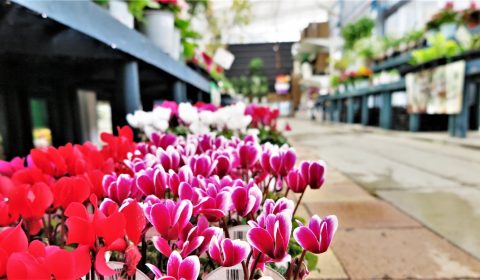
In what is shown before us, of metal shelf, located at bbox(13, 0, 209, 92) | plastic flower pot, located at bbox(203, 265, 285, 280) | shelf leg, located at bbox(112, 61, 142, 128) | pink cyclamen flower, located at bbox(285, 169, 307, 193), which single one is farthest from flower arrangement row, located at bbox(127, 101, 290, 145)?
plastic flower pot, located at bbox(203, 265, 285, 280)

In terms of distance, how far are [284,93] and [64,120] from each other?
76.3ft

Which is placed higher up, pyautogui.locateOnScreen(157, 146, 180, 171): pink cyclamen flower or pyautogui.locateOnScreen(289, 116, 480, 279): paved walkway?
pyautogui.locateOnScreen(157, 146, 180, 171): pink cyclamen flower

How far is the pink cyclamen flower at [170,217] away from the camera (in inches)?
18.7

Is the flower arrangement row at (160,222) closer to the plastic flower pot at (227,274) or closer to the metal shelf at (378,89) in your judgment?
the plastic flower pot at (227,274)

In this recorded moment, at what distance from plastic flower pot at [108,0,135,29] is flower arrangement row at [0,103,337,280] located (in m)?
1.03

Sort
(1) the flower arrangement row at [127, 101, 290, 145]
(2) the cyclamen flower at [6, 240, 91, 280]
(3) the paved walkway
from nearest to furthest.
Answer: (2) the cyclamen flower at [6, 240, 91, 280], (3) the paved walkway, (1) the flower arrangement row at [127, 101, 290, 145]

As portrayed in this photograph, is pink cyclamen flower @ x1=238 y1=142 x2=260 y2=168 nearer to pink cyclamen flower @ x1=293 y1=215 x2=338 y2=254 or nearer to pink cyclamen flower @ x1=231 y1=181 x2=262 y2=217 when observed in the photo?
pink cyclamen flower @ x1=231 y1=181 x2=262 y2=217

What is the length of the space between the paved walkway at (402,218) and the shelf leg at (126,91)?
3.35 ft

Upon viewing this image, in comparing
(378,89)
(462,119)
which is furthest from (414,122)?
(462,119)

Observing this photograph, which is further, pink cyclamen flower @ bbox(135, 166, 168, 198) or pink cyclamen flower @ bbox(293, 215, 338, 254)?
pink cyclamen flower @ bbox(135, 166, 168, 198)

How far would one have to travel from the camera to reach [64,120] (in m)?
2.85

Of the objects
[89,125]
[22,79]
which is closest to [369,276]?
[22,79]

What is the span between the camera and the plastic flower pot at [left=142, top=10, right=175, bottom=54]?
→ 229 centimetres

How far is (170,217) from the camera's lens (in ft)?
1.58
